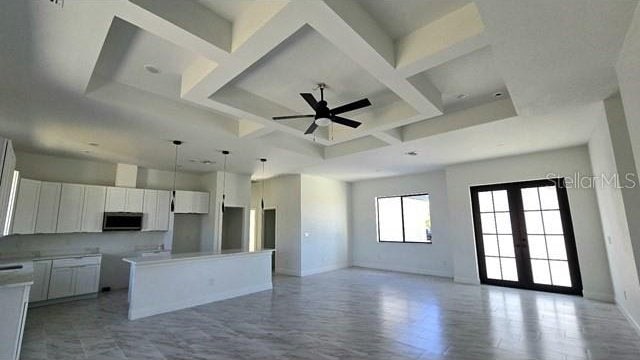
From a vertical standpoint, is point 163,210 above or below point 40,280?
above

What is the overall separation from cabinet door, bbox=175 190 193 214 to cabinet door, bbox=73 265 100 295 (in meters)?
2.04

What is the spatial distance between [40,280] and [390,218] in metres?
8.40

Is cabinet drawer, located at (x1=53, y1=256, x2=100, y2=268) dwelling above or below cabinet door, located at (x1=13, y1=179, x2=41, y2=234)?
below

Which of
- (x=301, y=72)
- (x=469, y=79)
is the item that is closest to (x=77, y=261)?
(x=301, y=72)

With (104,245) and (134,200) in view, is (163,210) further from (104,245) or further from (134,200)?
(104,245)

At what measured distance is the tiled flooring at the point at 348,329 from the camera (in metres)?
3.19

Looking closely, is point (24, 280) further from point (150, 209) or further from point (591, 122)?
point (591, 122)

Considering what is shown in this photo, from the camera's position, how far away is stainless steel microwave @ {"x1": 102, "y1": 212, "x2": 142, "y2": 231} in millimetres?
6101

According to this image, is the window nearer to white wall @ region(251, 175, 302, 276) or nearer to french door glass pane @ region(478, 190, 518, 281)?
french door glass pane @ region(478, 190, 518, 281)

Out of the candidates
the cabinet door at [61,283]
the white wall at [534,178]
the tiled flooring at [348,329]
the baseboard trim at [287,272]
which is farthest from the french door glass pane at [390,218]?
the cabinet door at [61,283]

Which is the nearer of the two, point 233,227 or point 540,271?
point 540,271

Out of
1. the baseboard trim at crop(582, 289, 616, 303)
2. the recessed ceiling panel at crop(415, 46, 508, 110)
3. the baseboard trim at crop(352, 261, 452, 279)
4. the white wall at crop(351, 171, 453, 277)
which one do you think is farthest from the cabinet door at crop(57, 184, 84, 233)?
the baseboard trim at crop(582, 289, 616, 303)

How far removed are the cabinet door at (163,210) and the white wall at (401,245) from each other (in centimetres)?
Result: 579

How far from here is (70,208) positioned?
18.7 ft
